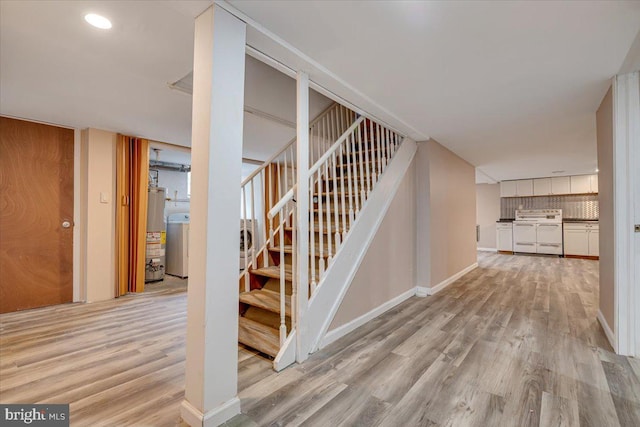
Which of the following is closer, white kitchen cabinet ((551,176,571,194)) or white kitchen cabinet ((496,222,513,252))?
white kitchen cabinet ((551,176,571,194))

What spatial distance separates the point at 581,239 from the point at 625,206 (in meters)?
6.41

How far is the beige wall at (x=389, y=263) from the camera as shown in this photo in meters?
2.57

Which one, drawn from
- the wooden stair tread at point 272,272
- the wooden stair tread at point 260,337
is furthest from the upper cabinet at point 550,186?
the wooden stair tread at point 260,337

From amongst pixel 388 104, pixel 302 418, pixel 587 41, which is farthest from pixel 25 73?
pixel 587 41

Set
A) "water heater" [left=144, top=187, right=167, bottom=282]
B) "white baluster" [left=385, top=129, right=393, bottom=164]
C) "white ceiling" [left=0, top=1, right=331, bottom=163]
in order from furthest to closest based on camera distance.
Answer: "water heater" [left=144, top=187, right=167, bottom=282], "white baluster" [left=385, top=129, right=393, bottom=164], "white ceiling" [left=0, top=1, right=331, bottom=163]

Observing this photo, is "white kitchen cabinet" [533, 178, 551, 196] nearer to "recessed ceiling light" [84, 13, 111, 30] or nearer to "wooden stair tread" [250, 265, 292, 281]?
"wooden stair tread" [250, 265, 292, 281]

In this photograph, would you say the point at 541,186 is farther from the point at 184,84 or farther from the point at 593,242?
the point at 184,84

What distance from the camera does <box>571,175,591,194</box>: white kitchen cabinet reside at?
22.7ft

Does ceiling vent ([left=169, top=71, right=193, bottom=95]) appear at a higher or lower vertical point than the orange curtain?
higher

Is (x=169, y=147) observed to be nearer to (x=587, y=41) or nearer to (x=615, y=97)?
(x=587, y=41)

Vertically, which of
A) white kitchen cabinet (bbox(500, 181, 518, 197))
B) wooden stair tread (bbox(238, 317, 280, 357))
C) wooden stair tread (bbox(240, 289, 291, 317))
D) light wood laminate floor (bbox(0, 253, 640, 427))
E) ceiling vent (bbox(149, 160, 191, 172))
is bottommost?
light wood laminate floor (bbox(0, 253, 640, 427))

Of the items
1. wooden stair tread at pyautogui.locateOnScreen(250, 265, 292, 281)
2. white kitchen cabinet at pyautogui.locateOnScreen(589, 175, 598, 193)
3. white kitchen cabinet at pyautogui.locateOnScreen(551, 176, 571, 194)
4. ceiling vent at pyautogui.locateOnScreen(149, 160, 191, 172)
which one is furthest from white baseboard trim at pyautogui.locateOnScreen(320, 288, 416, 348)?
white kitchen cabinet at pyautogui.locateOnScreen(589, 175, 598, 193)

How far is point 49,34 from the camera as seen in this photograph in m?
1.72

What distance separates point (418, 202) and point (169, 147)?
3676 millimetres
